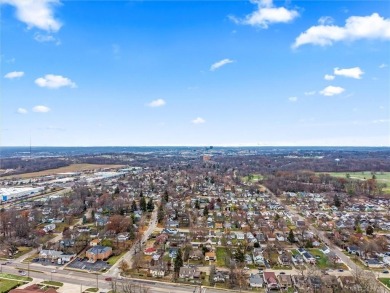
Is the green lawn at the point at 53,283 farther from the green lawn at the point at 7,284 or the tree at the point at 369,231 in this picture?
the tree at the point at 369,231

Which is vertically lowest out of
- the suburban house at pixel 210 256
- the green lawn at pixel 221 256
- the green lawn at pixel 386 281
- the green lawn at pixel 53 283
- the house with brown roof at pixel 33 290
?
the green lawn at pixel 386 281

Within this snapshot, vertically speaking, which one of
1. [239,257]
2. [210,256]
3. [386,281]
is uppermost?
[239,257]

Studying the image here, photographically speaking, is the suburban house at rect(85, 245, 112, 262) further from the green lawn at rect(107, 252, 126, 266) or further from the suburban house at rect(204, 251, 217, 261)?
the suburban house at rect(204, 251, 217, 261)

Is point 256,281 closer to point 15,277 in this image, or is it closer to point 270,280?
point 270,280

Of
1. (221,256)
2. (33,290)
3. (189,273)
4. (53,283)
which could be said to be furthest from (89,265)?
(221,256)

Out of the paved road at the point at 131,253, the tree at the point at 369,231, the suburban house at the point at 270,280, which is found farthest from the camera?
the tree at the point at 369,231

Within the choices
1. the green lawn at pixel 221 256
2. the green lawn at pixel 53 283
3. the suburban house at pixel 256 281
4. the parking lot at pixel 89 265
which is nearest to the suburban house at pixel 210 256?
the green lawn at pixel 221 256
